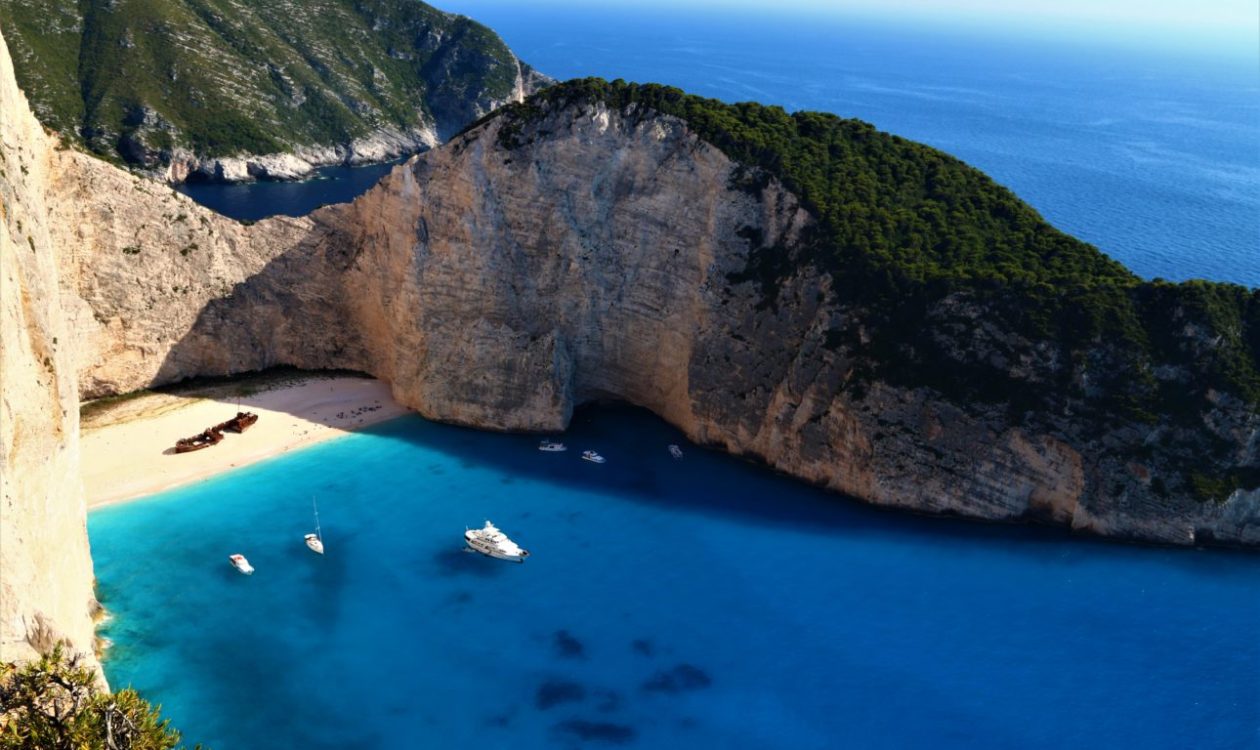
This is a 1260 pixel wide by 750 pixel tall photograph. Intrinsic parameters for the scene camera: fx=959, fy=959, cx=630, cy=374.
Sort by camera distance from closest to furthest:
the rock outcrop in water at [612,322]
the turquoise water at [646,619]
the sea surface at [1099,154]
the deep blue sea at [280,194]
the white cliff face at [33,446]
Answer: the white cliff face at [33,446]
the turquoise water at [646,619]
the rock outcrop in water at [612,322]
the sea surface at [1099,154]
the deep blue sea at [280,194]

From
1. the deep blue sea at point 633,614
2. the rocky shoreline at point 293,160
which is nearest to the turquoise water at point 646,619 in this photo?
the deep blue sea at point 633,614

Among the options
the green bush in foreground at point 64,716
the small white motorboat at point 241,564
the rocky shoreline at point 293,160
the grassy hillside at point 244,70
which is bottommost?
the small white motorboat at point 241,564

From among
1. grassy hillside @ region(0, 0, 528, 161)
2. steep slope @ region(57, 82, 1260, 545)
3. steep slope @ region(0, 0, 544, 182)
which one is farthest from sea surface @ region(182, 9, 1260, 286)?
steep slope @ region(57, 82, 1260, 545)

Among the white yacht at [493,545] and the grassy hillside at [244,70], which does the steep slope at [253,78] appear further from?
the white yacht at [493,545]

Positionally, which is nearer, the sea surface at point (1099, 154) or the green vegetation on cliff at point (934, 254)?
the green vegetation on cliff at point (934, 254)

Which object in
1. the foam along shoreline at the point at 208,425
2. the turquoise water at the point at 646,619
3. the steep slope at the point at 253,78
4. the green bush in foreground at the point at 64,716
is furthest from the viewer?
the steep slope at the point at 253,78

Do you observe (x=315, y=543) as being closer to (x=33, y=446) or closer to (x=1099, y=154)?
(x=33, y=446)
